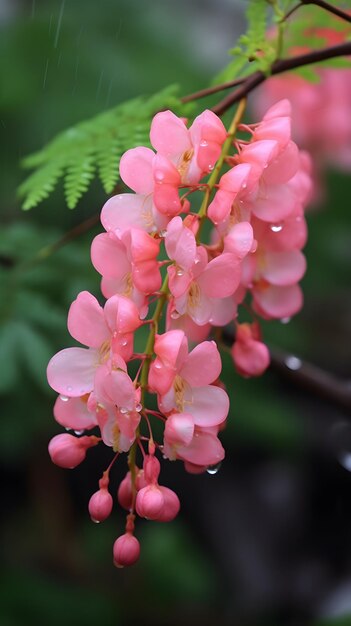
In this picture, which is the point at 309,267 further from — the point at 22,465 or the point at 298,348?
the point at 22,465

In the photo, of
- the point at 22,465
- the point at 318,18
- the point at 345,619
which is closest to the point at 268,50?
the point at 318,18

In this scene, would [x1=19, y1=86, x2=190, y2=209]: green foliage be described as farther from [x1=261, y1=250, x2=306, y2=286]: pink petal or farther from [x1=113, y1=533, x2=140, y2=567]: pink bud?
[x1=113, y1=533, x2=140, y2=567]: pink bud

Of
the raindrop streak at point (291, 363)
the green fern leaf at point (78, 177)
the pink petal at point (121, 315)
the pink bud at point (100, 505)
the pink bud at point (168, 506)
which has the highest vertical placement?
the pink petal at point (121, 315)

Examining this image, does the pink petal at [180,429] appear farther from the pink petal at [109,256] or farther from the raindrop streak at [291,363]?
the raindrop streak at [291,363]

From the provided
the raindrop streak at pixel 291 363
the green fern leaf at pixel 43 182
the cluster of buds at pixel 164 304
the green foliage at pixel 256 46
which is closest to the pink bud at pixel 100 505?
the cluster of buds at pixel 164 304

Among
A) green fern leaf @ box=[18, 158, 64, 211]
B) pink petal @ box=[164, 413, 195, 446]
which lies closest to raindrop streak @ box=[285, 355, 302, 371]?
green fern leaf @ box=[18, 158, 64, 211]

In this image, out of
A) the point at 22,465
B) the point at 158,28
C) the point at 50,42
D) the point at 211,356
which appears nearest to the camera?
the point at 211,356

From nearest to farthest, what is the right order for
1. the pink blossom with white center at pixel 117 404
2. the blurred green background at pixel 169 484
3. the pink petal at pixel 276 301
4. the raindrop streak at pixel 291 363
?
the pink blossom with white center at pixel 117 404, the pink petal at pixel 276 301, the raindrop streak at pixel 291 363, the blurred green background at pixel 169 484
